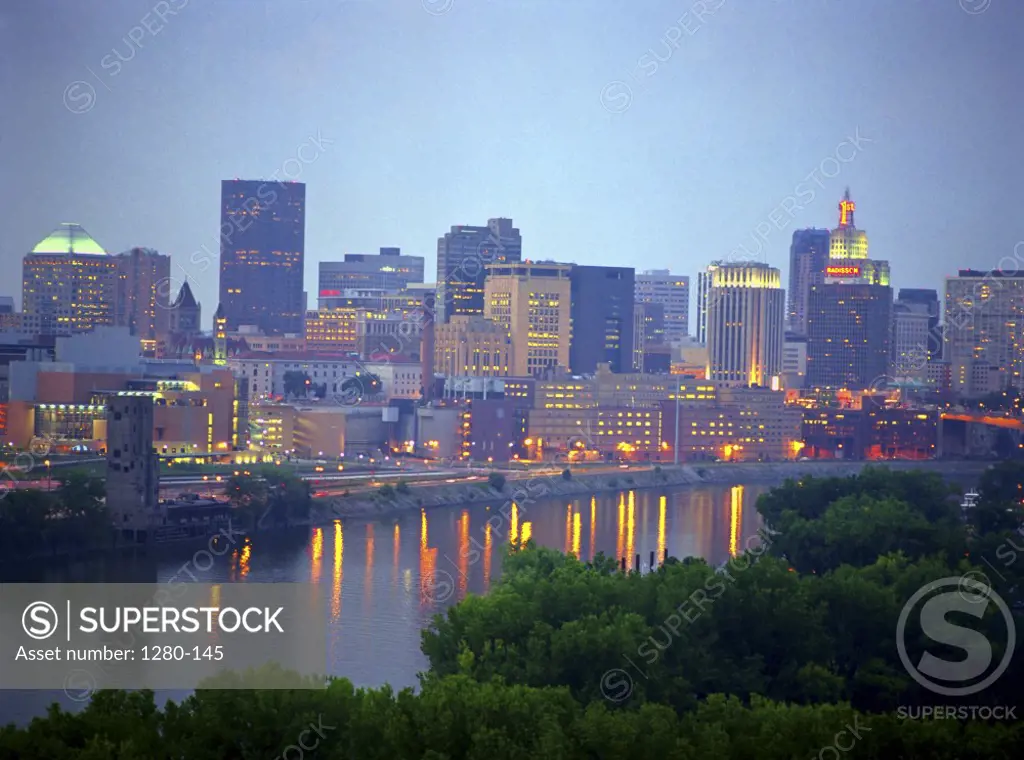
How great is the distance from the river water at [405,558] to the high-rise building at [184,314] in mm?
A: 18383

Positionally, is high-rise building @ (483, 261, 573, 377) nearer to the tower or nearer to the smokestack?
the smokestack

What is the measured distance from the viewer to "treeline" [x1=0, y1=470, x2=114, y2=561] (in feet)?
50.9

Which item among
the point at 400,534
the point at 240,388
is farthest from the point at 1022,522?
the point at 240,388

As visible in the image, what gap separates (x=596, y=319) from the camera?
41.6 meters

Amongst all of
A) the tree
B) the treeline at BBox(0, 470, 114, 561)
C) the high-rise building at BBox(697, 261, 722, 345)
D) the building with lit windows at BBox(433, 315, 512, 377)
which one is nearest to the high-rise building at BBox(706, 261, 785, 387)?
the high-rise building at BBox(697, 261, 722, 345)

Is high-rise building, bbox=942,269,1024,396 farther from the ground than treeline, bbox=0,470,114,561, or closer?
farther from the ground

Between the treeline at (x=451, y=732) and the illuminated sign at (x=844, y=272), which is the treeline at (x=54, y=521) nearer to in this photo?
the treeline at (x=451, y=732)

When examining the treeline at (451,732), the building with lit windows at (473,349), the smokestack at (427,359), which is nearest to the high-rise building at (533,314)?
the building with lit windows at (473,349)

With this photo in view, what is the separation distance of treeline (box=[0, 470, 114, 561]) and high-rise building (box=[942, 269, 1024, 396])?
29.4 meters

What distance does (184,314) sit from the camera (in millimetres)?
40562

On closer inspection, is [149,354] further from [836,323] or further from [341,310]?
[836,323]

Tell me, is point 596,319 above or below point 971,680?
above

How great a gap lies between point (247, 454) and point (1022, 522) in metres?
12.6

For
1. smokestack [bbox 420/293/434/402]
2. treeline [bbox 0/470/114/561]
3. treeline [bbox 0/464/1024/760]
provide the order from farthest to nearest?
smokestack [bbox 420/293/434/402] → treeline [bbox 0/470/114/561] → treeline [bbox 0/464/1024/760]
